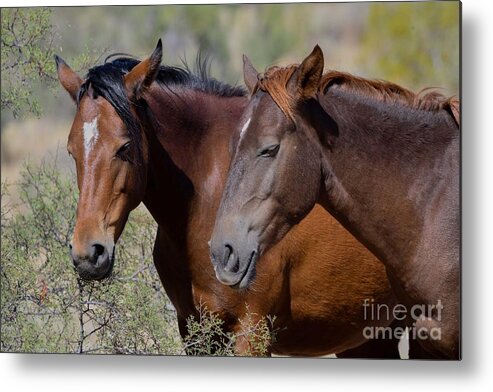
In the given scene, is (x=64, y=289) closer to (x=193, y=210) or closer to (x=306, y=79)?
(x=193, y=210)

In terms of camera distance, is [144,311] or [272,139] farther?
[144,311]

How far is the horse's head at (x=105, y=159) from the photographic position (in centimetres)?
339

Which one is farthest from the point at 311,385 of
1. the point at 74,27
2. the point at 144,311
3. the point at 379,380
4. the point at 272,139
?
the point at 74,27

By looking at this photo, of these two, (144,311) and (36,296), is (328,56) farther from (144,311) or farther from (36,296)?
(36,296)

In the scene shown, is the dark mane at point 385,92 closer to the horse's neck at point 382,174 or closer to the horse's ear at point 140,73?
the horse's neck at point 382,174

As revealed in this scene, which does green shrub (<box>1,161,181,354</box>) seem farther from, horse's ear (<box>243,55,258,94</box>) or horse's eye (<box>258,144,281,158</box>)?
horse's eye (<box>258,144,281,158</box>)

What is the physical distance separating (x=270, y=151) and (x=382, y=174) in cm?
40

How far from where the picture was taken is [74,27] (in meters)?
3.92

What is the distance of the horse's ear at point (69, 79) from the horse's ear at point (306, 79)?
0.90 m

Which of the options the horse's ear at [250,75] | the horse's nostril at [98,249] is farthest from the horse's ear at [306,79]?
the horse's nostril at [98,249]

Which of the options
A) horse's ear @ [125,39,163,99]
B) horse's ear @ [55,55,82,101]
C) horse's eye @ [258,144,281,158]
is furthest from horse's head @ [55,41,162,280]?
horse's eye @ [258,144,281,158]

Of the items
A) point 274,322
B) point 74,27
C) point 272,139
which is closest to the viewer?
point 272,139

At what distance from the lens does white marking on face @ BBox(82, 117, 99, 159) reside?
134 inches

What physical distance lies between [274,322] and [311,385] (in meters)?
0.27
